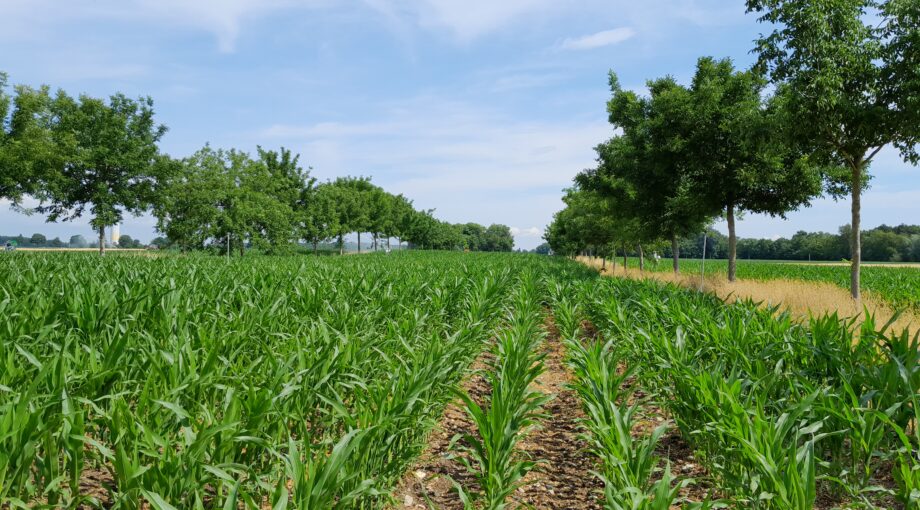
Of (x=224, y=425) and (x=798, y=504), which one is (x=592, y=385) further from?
(x=224, y=425)

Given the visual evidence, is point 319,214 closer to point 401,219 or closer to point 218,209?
point 218,209

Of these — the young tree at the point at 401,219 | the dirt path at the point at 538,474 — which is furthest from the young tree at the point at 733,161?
the young tree at the point at 401,219

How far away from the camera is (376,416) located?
314 cm

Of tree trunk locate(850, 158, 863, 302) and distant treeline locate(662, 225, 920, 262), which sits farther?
distant treeline locate(662, 225, 920, 262)

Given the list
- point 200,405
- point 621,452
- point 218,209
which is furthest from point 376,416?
point 218,209

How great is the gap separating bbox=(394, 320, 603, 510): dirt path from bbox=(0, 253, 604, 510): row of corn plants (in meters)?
0.25

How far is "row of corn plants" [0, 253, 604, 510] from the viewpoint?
95.5 inches

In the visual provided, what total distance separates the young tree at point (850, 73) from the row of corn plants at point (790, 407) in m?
7.29

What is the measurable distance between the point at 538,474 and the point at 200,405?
2595 millimetres

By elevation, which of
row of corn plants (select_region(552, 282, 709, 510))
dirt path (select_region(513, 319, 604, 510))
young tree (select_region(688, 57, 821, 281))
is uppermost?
young tree (select_region(688, 57, 821, 281))

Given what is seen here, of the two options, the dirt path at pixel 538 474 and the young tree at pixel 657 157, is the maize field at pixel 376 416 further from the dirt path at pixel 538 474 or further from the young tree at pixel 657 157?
the young tree at pixel 657 157

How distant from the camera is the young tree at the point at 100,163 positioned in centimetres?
2933

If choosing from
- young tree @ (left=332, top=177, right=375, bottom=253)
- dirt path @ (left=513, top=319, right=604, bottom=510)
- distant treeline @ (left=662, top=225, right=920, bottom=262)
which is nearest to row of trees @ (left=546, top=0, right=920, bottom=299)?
dirt path @ (left=513, top=319, right=604, bottom=510)

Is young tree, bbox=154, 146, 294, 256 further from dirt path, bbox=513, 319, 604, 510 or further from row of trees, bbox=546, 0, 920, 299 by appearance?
dirt path, bbox=513, 319, 604, 510
